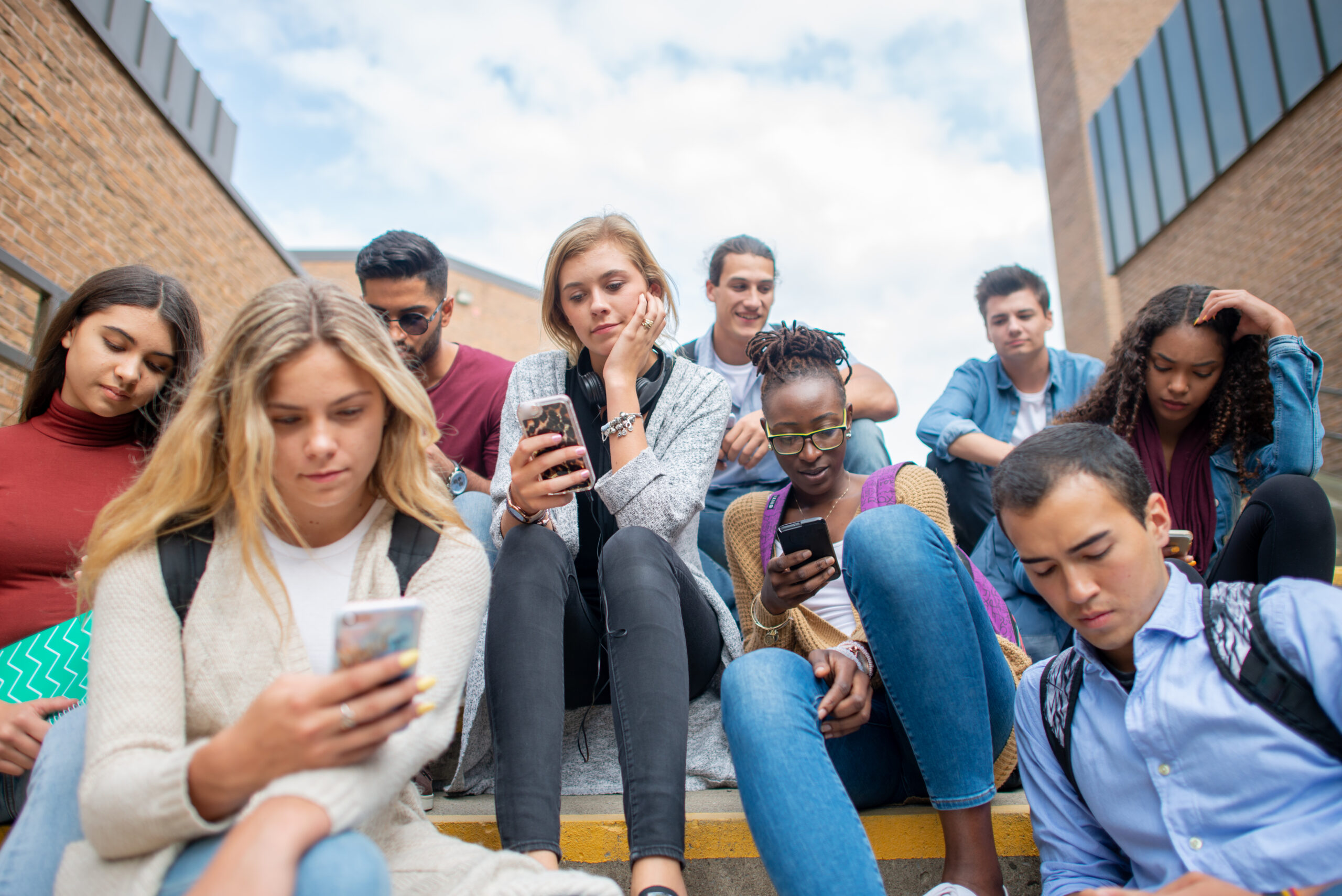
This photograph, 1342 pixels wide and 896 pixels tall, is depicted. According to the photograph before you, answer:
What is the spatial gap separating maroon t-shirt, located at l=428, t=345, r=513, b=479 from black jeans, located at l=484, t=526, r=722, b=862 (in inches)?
54.5

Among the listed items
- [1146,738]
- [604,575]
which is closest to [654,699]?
[604,575]

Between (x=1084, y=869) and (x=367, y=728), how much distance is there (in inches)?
52.0

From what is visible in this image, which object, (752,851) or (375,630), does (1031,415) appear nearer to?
(752,851)

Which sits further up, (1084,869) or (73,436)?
(73,436)

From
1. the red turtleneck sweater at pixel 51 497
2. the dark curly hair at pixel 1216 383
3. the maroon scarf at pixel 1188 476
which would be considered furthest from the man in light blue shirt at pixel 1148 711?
the red turtleneck sweater at pixel 51 497

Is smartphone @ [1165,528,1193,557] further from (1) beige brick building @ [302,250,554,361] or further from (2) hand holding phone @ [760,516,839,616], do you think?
(1) beige brick building @ [302,250,554,361]

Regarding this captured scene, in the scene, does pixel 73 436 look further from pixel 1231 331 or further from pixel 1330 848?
pixel 1231 331

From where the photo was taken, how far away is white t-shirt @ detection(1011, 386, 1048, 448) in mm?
3746

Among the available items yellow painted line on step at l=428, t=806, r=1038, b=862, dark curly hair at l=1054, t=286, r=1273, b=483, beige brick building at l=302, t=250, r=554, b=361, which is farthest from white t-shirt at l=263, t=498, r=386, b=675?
beige brick building at l=302, t=250, r=554, b=361

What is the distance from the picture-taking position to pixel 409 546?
1.52m

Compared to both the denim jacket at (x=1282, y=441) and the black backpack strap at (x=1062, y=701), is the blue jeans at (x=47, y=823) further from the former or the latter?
the denim jacket at (x=1282, y=441)

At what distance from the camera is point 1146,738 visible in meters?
1.35

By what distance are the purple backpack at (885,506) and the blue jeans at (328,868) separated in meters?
1.20

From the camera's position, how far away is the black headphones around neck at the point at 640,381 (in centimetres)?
246
